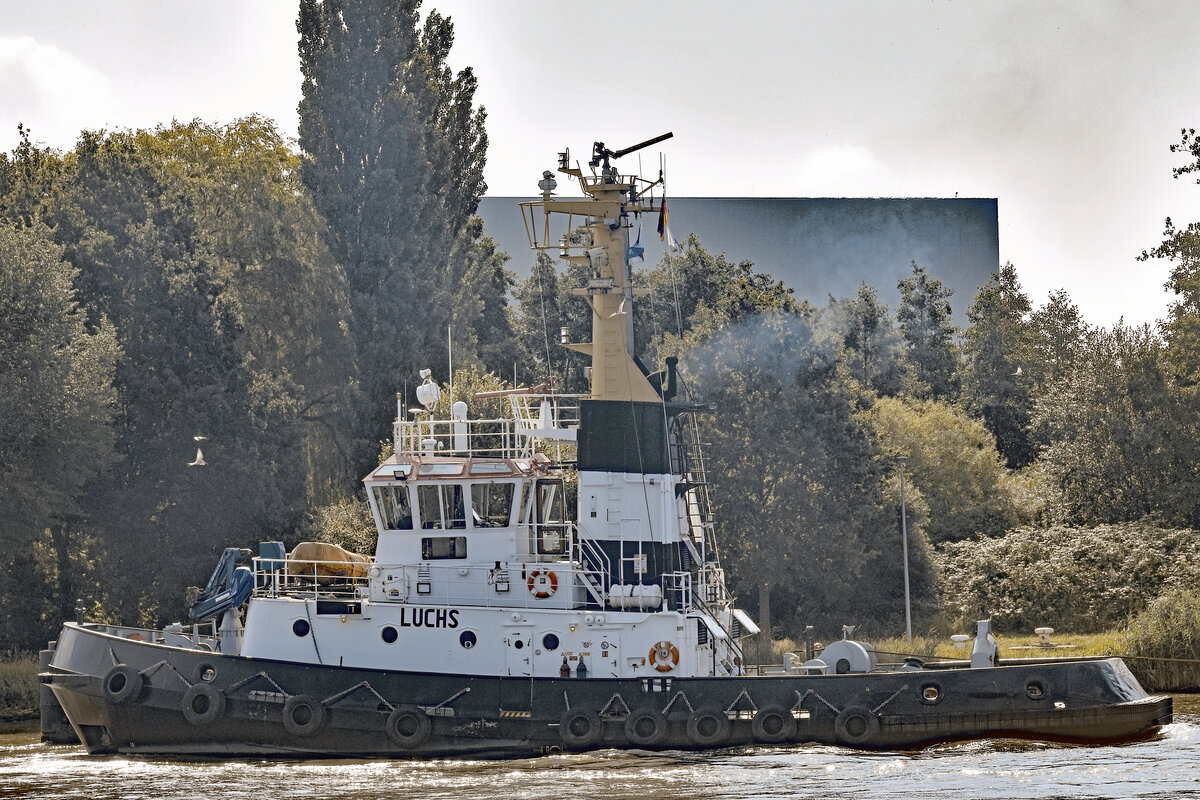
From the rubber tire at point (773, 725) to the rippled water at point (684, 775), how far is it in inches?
8.9

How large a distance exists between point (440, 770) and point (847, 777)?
16.3ft

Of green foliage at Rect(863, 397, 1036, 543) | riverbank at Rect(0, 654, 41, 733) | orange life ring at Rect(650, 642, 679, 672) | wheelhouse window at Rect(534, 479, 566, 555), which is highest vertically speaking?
green foliage at Rect(863, 397, 1036, 543)

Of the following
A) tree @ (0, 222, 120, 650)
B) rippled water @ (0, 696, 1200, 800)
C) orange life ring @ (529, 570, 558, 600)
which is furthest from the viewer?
tree @ (0, 222, 120, 650)

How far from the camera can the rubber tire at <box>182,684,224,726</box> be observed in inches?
731

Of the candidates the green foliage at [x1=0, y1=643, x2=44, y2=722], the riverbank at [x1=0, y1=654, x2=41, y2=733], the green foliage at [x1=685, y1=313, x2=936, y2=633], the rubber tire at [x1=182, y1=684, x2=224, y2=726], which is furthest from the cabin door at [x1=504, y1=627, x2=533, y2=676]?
the green foliage at [x1=685, y1=313, x2=936, y2=633]

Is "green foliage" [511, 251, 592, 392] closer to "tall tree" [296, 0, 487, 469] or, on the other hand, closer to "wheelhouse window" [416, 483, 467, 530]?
"tall tree" [296, 0, 487, 469]

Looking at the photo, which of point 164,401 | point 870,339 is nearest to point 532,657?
point 164,401

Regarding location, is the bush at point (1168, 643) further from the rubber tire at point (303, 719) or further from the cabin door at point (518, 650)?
the rubber tire at point (303, 719)

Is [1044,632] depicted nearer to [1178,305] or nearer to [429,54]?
[1178,305]

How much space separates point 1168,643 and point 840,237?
1212 inches

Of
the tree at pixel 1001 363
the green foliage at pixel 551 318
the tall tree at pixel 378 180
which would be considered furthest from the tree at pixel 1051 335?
the tall tree at pixel 378 180

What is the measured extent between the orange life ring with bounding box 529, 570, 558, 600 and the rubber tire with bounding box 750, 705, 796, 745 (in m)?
3.11

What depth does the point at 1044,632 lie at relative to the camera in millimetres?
27703

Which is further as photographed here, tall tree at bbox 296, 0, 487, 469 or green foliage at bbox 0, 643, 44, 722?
tall tree at bbox 296, 0, 487, 469
